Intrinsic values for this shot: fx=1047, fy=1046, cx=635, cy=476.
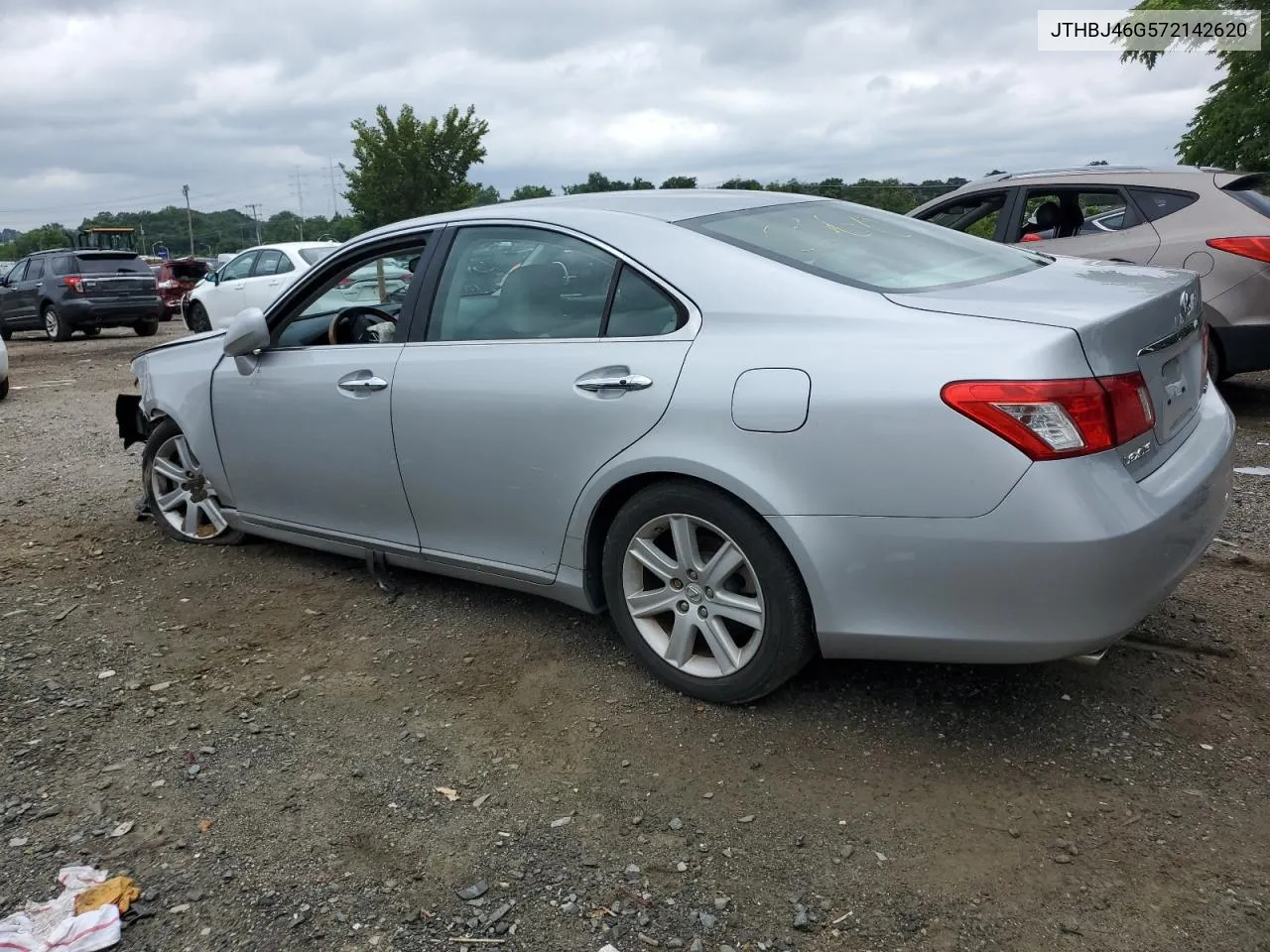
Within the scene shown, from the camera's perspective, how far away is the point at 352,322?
15.0 ft

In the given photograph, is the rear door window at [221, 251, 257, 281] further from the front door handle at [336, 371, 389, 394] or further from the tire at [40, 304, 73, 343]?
the front door handle at [336, 371, 389, 394]

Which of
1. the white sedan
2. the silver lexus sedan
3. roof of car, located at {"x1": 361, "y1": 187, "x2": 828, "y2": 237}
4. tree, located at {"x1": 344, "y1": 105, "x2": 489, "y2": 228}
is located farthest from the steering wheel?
tree, located at {"x1": 344, "y1": 105, "x2": 489, "y2": 228}

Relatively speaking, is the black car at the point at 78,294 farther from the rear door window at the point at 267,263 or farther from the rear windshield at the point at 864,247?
the rear windshield at the point at 864,247

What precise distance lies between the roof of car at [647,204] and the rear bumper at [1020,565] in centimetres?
129

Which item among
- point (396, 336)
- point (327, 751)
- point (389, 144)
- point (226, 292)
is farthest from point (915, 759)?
point (389, 144)

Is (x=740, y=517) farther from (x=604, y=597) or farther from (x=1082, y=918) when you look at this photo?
(x=1082, y=918)

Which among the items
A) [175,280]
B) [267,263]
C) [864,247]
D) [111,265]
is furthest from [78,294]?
[864,247]

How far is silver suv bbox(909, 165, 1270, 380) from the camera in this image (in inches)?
259

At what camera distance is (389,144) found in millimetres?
39719

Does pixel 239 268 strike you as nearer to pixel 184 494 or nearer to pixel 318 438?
pixel 184 494

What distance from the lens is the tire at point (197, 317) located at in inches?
685

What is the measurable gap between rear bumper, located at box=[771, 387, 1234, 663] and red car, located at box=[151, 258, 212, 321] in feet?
79.3

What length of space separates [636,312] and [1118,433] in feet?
4.69

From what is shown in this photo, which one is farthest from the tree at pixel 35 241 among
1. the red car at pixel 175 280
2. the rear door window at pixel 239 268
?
the rear door window at pixel 239 268
